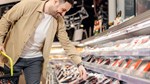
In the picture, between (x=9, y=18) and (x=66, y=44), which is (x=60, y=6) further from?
(x=66, y=44)

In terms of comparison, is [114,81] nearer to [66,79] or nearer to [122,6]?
[66,79]

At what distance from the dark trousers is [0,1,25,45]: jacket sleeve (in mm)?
325

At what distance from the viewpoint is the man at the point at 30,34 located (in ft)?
8.82

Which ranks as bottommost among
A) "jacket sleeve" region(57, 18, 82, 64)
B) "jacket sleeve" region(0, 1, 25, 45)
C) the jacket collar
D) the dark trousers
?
the dark trousers

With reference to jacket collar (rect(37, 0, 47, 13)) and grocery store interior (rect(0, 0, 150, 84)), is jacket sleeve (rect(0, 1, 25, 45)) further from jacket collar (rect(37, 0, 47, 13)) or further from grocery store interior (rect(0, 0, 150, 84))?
grocery store interior (rect(0, 0, 150, 84))

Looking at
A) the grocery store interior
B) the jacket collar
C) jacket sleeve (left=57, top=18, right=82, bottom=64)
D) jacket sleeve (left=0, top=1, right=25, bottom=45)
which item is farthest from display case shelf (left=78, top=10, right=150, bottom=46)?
jacket sleeve (left=0, top=1, right=25, bottom=45)

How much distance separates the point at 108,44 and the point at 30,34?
1.29 metres

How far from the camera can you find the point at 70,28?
8.16m

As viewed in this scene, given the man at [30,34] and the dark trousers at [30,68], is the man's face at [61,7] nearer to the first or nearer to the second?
the man at [30,34]

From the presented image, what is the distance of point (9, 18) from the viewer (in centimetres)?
265

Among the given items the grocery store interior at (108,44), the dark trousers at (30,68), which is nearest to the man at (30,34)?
the dark trousers at (30,68)

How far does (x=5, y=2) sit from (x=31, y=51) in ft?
19.3

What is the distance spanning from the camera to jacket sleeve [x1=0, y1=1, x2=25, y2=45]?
8.57 ft

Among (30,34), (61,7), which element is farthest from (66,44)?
(61,7)
